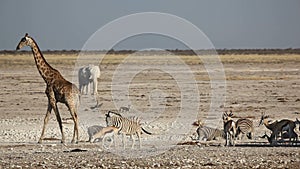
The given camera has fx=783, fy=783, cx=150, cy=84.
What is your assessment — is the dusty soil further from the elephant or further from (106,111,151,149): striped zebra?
the elephant

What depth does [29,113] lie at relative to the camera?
26625mm

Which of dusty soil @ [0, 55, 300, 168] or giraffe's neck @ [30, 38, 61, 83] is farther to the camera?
giraffe's neck @ [30, 38, 61, 83]

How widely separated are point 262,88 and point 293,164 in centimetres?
2394

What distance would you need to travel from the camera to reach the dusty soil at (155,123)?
14.3 metres

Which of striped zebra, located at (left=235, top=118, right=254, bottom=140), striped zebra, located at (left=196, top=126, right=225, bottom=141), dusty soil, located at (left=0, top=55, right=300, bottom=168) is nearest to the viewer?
dusty soil, located at (left=0, top=55, right=300, bottom=168)

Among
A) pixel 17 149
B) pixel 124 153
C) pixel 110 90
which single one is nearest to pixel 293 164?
pixel 124 153

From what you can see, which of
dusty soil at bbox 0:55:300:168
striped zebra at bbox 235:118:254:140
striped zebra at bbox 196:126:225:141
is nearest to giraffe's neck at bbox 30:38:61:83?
dusty soil at bbox 0:55:300:168

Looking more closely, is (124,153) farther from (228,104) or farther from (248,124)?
Answer: (228,104)

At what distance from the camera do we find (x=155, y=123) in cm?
2238

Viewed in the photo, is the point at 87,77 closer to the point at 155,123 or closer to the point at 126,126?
the point at 155,123

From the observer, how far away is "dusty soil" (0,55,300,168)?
47.1ft

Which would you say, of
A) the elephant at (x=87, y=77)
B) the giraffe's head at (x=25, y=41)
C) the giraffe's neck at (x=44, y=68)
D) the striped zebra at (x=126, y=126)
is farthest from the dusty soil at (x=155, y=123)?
the giraffe's head at (x=25, y=41)

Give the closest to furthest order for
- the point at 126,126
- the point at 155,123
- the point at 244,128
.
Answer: the point at 126,126 < the point at 244,128 < the point at 155,123

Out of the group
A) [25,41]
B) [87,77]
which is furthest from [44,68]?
[87,77]
